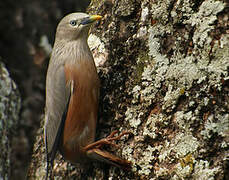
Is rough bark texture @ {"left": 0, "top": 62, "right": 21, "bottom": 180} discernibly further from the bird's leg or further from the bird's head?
the bird's leg

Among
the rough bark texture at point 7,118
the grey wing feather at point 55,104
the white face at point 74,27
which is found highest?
the white face at point 74,27

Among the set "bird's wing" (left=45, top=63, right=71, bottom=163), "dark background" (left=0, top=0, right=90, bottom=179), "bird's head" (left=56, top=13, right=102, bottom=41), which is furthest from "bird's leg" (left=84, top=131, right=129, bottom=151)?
"dark background" (left=0, top=0, right=90, bottom=179)

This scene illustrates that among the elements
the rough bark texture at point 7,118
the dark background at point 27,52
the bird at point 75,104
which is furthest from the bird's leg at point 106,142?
the dark background at point 27,52

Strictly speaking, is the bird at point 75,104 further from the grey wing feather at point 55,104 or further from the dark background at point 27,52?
the dark background at point 27,52

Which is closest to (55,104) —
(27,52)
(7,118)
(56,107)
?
(56,107)

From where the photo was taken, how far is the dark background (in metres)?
7.17

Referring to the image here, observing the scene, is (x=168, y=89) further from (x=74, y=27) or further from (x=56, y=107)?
(x=74, y=27)

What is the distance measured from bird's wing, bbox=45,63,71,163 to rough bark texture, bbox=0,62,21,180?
4.16 feet

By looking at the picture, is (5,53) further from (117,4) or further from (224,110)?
(224,110)

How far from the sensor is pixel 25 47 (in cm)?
721

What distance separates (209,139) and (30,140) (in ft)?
16.8

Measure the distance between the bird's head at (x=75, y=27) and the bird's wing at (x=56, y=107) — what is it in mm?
395

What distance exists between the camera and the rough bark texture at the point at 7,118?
465 centimetres

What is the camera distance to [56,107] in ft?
11.9
